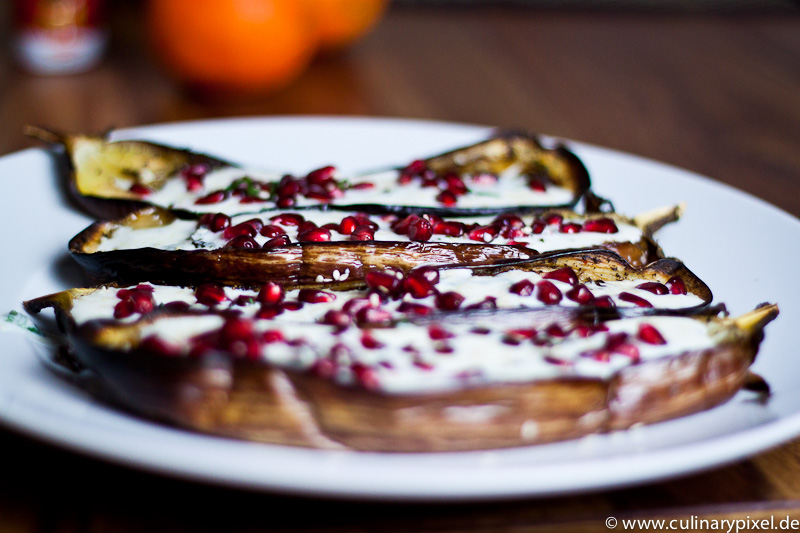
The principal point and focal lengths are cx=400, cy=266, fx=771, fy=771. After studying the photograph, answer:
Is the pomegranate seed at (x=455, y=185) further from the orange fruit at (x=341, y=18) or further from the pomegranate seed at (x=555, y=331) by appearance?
the orange fruit at (x=341, y=18)

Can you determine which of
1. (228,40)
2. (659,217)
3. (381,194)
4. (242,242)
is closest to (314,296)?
(242,242)

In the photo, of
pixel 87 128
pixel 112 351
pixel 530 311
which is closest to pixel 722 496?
pixel 530 311

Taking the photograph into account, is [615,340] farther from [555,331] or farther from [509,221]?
[509,221]

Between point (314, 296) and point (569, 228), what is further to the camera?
point (569, 228)

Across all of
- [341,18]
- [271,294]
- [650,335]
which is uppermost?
[341,18]

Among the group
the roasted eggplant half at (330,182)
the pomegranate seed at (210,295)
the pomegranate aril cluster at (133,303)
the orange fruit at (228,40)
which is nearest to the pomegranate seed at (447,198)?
the roasted eggplant half at (330,182)

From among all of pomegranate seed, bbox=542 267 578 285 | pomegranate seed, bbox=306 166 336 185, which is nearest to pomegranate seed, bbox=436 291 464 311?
pomegranate seed, bbox=542 267 578 285

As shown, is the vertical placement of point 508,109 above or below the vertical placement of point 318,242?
below
